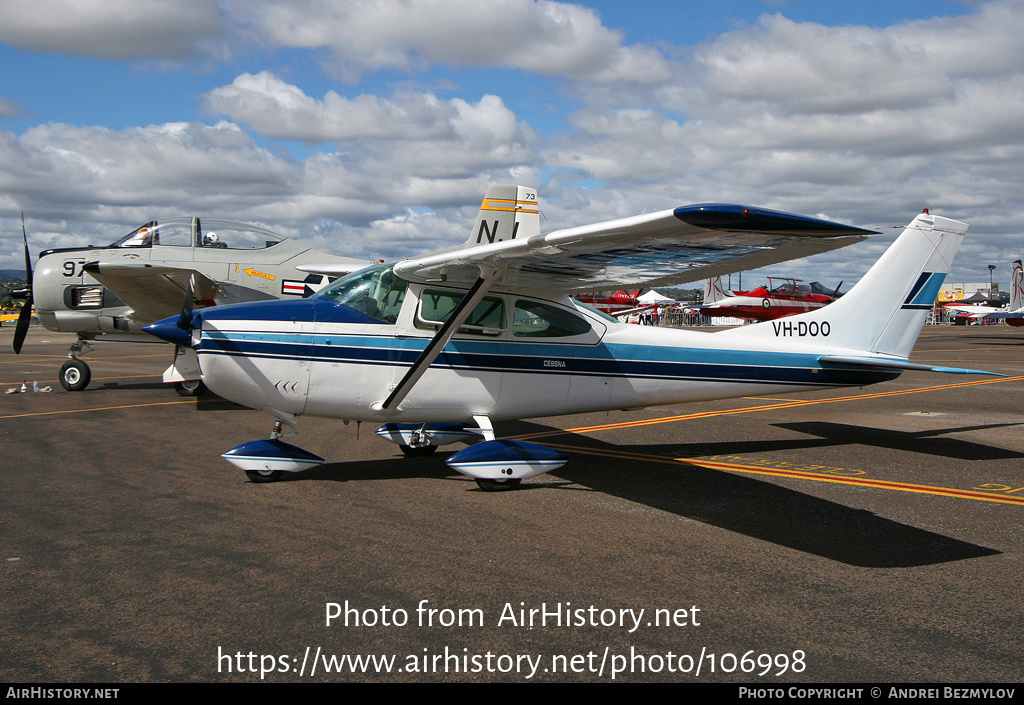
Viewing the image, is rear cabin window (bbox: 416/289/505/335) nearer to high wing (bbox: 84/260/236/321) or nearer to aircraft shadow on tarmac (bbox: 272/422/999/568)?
aircraft shadow on tarmac (bbox: 272/422/999/568)

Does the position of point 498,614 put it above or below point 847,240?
below

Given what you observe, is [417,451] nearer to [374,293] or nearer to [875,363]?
[374,293]

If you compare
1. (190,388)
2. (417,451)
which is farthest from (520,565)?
(190,388)

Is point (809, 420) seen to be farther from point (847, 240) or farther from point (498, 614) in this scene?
point (498, 614)

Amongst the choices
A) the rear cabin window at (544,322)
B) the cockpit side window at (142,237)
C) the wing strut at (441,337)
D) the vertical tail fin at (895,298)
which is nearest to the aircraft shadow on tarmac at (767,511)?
the rear cabin window at (544,322)

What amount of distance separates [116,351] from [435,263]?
25.7 meters

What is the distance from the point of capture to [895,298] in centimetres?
873

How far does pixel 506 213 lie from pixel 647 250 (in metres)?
11.0

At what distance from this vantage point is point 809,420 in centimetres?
1104

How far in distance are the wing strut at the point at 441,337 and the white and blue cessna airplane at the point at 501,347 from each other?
1 cm

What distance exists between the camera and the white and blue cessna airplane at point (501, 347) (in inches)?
249

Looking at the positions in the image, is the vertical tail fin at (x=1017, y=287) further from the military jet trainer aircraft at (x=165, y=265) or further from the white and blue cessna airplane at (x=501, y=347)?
the military jet trainer aircraft at (x=165, y=265)

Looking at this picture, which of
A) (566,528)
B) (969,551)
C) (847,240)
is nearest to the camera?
(847,240)
